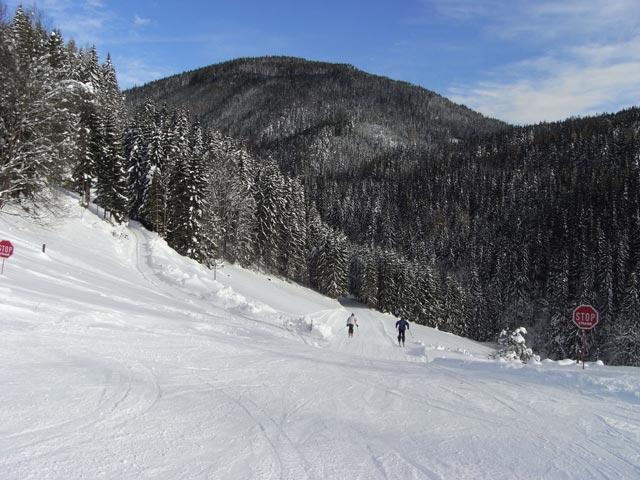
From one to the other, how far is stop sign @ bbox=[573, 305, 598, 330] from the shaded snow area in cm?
Answer: 171

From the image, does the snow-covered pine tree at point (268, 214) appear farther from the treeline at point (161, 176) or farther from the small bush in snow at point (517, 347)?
the small bush in snow at point (517, 347)

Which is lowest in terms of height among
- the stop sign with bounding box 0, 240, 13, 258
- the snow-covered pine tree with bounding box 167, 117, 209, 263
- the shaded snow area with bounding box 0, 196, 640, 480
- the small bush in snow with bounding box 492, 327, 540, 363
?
the small bush in snow with bounding box 492, 327, 540, 363

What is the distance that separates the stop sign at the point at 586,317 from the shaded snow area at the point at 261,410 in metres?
1.71

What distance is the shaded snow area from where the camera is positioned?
4.92 metres

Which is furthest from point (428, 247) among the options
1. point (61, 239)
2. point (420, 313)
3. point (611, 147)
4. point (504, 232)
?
point (61, 239)

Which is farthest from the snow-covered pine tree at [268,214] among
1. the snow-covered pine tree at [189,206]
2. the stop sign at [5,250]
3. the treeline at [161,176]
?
the stop sign at [5,250]

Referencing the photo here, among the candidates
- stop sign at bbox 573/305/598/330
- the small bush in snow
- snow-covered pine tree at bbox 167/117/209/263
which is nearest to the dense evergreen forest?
snow-covered pine tree at bbox 167/117/209/263

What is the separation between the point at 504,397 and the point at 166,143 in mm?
47998

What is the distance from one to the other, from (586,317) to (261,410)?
37.9ft

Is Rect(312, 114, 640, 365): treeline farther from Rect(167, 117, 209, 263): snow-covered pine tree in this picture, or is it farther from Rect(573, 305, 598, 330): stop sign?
Rect(167, 117, 209, 263): snow-covered pine tree

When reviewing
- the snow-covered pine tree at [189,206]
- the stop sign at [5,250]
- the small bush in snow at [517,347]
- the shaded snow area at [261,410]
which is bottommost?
the small bush in snow at [517,347]

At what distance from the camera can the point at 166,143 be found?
162 feet

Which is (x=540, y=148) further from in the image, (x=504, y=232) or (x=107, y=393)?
(x=107, y=393)

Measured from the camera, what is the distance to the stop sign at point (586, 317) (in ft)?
44.3
